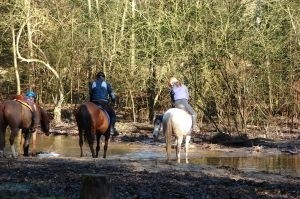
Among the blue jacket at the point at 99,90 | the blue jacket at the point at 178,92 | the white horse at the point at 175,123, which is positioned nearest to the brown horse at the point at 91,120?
the blue jacket at the point at 99,90

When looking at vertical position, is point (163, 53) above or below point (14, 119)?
above

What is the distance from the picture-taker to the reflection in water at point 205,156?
16478mm

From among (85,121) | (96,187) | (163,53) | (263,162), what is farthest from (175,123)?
(163,53)

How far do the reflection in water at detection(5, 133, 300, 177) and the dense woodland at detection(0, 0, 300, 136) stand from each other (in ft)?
17.1

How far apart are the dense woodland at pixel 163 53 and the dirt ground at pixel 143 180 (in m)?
11.6

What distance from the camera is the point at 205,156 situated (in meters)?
19.0

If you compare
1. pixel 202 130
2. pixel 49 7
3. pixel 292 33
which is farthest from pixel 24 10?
pixel 292 33

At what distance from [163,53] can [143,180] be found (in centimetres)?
1811

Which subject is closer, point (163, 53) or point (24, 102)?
point (24, 102)

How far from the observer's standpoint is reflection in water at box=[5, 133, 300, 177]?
1648 cm

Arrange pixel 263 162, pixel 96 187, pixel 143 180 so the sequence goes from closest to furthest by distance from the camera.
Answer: pixel 96 187, pixel 143 180, pixel 263 162

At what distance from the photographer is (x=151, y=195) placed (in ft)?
30.0

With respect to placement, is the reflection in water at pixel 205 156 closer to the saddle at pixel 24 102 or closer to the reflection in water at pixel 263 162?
the reflection in water at pixel 263 162

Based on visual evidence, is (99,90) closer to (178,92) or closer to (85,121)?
(85,121)
